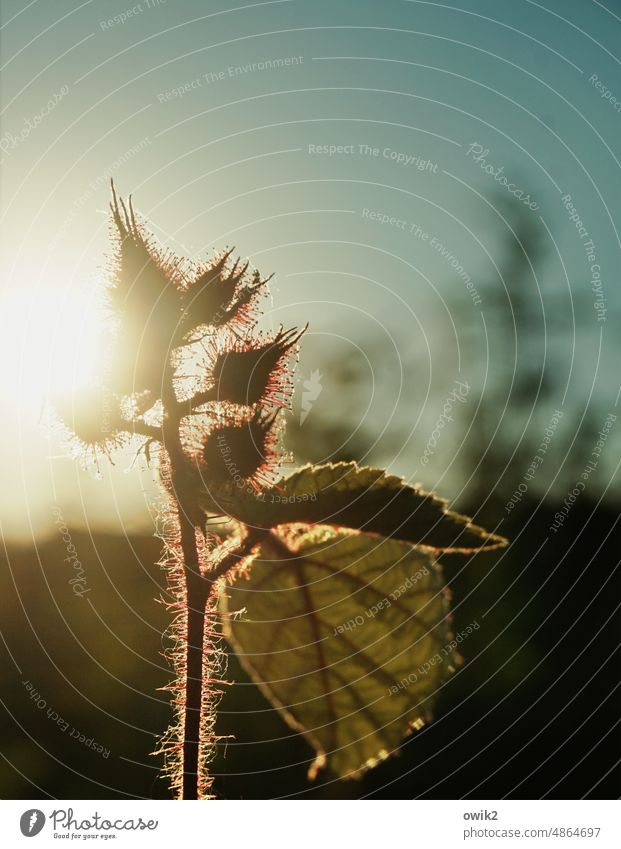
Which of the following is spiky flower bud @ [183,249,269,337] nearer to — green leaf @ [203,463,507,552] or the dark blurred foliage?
green leaf @ [203,463,507,552]

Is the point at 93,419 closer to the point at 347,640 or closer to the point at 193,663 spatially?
the point at 193,663

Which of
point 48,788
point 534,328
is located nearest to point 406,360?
point 534,328

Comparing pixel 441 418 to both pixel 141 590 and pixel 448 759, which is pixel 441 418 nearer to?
pixel 141 590

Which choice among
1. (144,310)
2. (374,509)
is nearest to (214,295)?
(144,310)

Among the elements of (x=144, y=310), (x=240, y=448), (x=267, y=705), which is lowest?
(x=267, y=705)

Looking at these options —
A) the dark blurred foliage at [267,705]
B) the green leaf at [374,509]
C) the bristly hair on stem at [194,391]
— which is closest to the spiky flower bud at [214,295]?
the bristly hair on stem at [194,391]

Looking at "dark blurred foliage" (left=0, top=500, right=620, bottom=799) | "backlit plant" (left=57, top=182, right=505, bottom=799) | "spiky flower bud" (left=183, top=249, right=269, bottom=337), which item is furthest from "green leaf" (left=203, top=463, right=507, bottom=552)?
"dark blurred foliage" (left=0, top=500, right=620, bottom=799)

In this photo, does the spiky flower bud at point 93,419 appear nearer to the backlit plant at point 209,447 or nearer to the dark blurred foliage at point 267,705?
the backlit plant at point 209,447
